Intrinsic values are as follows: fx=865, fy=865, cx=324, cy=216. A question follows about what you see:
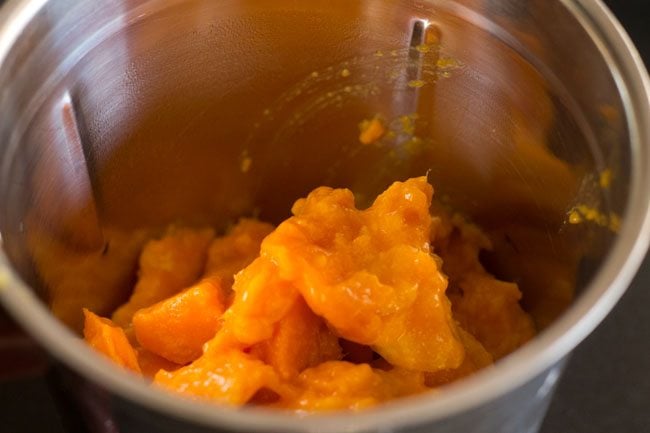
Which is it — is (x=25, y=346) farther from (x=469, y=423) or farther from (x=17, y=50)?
(x=469, y=423)

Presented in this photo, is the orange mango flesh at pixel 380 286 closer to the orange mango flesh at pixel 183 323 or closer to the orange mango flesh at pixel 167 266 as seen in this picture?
the orange mango flesh at pixel 183 323

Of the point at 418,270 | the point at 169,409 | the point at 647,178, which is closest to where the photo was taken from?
the point at 169,409

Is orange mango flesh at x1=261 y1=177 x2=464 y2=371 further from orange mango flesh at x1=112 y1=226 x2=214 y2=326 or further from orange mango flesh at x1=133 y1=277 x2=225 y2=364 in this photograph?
orange mango flesh at x1=112 y1=226 x2=214 y2=326

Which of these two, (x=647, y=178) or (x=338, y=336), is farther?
(x=338, y=336)

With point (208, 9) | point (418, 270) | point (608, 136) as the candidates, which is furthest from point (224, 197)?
point (608, 136)

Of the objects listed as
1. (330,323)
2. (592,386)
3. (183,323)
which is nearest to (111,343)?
(183,323)
